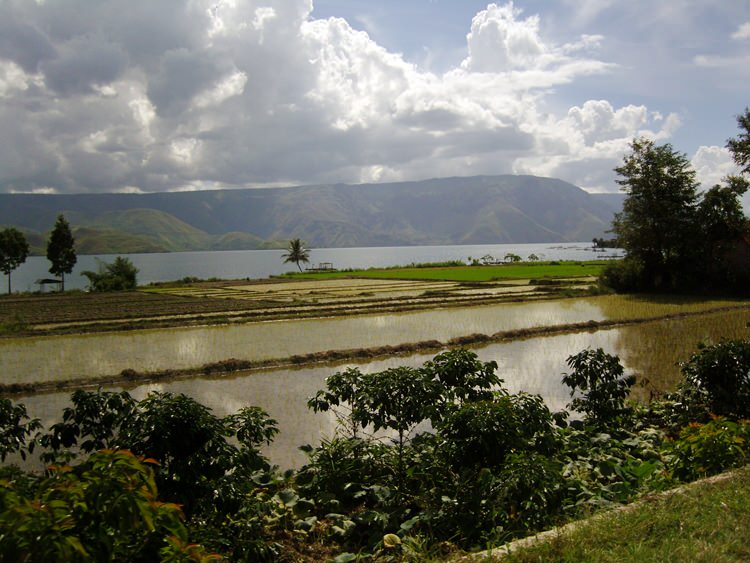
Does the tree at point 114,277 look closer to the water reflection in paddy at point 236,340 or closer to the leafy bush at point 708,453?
the water reflection in paddy at point 236,340

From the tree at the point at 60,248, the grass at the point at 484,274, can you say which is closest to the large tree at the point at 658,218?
the grass at the point at 484,274

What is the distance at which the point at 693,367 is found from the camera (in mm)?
7371

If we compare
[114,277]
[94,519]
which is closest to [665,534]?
[94,519]

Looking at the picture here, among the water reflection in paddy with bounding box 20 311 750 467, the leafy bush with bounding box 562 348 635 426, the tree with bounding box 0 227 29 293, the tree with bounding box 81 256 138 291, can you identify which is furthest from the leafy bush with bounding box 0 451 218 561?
the tree with bounding box 0 227 29 293

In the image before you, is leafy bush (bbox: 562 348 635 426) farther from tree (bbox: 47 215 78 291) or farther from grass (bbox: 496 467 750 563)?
tree (bbox: 47 215 78 291)

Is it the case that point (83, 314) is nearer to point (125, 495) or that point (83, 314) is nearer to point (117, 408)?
point (117, 408)

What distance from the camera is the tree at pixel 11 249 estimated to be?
43219mm

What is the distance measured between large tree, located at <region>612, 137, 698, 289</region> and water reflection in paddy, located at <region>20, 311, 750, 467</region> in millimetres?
13538

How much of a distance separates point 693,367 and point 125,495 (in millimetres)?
7393

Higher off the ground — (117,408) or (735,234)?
(735,234)

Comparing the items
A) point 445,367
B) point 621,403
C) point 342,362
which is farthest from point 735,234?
point 445,367

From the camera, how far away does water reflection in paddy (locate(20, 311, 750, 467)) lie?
8734 millimetres

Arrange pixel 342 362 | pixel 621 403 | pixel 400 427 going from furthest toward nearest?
pixel 342 362 → pixel 621 403 → pixel 400 427

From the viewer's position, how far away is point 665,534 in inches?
140
